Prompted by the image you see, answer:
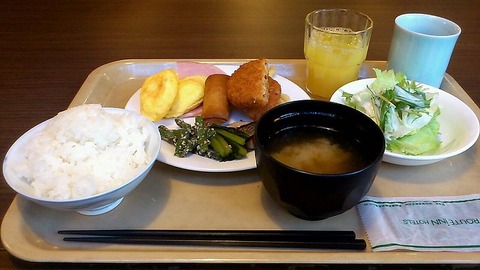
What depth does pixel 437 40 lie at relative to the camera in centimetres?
140

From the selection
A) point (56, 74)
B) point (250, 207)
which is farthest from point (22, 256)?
point (56, 74)

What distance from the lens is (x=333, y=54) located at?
1.49 metres

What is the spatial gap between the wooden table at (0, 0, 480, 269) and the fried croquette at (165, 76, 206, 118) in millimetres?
445

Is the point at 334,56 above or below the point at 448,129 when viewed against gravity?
above

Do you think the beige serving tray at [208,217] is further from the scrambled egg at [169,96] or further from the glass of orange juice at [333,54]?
the glass of orange juice at [333,54]

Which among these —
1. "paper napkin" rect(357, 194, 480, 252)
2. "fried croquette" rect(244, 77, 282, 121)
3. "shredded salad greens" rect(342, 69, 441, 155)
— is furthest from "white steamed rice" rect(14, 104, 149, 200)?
"shredded salad greens" rect(342, 69, 441, 155)

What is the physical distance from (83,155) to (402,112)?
940mm

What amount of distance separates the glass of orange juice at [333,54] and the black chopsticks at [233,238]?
734mm

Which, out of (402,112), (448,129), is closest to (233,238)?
(402,112)

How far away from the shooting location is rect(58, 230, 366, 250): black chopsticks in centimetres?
93

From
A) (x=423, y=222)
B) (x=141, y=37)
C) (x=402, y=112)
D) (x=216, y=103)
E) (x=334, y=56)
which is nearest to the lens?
(x=423, y=222)

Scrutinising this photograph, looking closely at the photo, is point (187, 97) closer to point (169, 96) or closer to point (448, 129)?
point (169, 96)

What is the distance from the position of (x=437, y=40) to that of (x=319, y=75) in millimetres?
424

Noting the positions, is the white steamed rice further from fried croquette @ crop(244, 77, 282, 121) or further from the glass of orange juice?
the glass of orange juice
